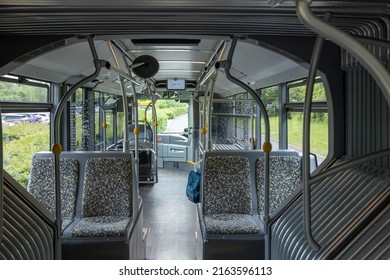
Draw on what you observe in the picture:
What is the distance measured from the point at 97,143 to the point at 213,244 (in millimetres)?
3657

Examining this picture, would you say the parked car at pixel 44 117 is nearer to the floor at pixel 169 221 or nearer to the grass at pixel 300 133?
the floor at pixel 169 221

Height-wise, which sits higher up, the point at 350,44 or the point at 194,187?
the point at 350,44

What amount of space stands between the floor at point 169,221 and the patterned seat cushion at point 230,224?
0.88 metres

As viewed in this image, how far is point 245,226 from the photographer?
298 centimetres

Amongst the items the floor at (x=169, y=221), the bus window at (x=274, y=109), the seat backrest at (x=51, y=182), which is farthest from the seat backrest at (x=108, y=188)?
the bus window at (x=274, y=109)

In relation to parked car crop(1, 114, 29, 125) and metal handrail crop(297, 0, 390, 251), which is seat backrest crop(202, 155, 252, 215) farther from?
metal handrail crop(297, 0, 390, 251)

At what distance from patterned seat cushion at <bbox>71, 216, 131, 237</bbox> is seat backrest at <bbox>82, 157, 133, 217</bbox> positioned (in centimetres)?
10

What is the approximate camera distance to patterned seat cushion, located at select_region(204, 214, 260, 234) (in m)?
2.92

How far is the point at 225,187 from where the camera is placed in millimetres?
3352

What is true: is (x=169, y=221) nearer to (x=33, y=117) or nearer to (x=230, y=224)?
(x=230, y=224)

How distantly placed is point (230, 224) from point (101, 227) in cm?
100

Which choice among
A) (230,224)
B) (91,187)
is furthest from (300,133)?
(91,187)
